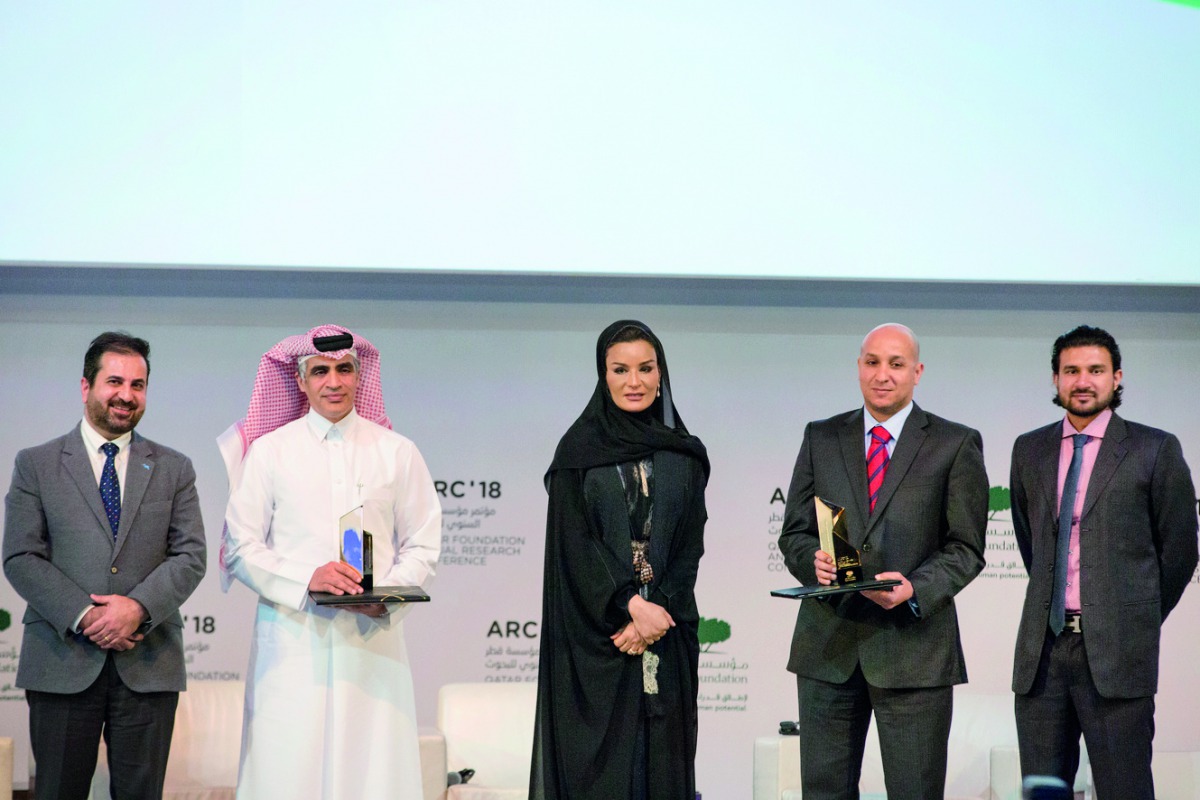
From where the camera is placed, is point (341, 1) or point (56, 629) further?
point (341, 1)

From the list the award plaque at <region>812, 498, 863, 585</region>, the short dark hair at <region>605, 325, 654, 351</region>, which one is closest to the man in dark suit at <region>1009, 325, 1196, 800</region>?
the award plaque at <region>812, 498, 863, 585</region>

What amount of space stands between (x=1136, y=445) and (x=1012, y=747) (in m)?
1.27

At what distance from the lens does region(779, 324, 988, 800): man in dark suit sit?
11.1 ft

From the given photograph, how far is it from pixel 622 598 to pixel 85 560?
1632 millimetres

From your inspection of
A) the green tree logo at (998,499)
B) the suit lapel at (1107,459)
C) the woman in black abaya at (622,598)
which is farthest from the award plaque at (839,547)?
the green tree logo at (998,499)

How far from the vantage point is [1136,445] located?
375 cm

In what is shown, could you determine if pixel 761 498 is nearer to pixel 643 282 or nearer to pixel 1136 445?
→ pixel 643 282

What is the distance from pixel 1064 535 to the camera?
374cm

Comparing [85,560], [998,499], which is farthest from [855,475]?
[998,499]

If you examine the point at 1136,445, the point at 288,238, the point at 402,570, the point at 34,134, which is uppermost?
the point at 34,134

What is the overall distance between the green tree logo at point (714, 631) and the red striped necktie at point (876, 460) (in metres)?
2.37

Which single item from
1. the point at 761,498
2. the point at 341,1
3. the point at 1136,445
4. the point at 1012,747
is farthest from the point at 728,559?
the point at 341,1

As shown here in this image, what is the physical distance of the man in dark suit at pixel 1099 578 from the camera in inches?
143

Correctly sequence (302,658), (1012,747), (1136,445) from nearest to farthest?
(302,658), (1136,445), (1012,747)
